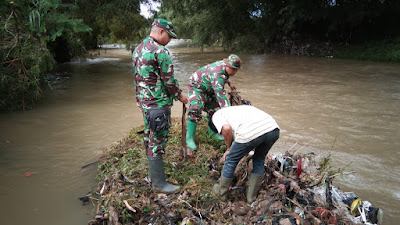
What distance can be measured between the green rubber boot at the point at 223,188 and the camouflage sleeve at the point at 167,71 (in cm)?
106

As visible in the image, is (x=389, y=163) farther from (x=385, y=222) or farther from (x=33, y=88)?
(x=33, y=88)

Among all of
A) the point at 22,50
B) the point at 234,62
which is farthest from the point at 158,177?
the point at 22,50

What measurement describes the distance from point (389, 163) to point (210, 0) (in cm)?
2165

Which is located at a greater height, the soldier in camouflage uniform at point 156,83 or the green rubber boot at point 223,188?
the soldier in camouflage uniform at point 156,83

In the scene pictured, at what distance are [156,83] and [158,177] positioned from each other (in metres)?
1.05

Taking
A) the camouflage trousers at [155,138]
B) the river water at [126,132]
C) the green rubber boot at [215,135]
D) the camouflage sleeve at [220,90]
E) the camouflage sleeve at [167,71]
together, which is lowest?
the river water at [126,132]

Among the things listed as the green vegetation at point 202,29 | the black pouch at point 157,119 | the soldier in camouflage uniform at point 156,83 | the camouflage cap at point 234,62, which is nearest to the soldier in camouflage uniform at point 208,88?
the camouflage cap at point 234,62

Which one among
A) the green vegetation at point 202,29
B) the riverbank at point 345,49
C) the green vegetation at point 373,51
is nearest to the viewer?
the green vegetation at point 202,29

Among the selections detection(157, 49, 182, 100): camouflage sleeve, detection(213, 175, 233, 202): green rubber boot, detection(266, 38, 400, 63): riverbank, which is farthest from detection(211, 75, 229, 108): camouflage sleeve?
detection(266, 38, 400, 63): riverbank

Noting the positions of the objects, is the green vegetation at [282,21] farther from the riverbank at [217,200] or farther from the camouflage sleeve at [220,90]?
the riverbank at [217,200]

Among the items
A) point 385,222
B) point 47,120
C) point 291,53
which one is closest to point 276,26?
point 291,53

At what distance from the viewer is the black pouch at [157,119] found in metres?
3.25

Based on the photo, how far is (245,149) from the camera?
2908mm

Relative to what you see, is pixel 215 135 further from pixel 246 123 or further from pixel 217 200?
pixel 246 123
